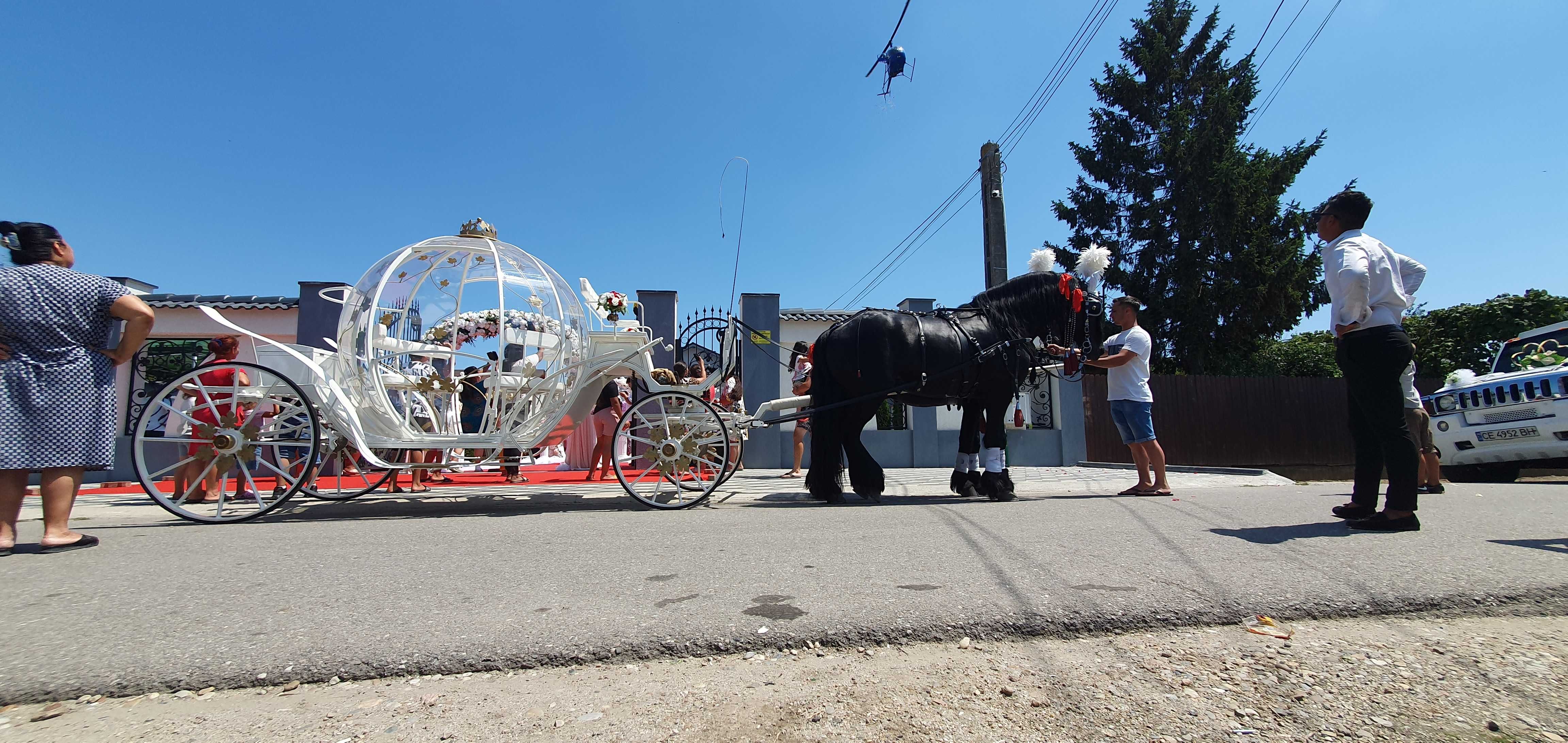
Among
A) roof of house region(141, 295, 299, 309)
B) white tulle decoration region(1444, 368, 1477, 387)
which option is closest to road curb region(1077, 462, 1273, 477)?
white tulle decoration region(1444, 368, 1477, 387)

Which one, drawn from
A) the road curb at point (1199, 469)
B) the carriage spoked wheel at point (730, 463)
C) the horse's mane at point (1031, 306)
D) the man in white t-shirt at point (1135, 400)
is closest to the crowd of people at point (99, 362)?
the man in white t-shirt at point (1135, 400)

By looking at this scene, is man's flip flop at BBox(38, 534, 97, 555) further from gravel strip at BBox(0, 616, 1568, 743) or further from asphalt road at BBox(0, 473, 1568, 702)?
gravel strip at BBox(0, 616, 1568, 743)

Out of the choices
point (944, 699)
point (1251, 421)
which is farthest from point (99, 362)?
point (1251, 421)

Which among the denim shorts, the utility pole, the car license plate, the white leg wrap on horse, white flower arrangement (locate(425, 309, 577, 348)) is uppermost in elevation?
the utility pole

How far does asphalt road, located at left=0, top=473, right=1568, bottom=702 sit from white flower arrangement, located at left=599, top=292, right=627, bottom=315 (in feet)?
6.36

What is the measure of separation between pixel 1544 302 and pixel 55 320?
25.1m

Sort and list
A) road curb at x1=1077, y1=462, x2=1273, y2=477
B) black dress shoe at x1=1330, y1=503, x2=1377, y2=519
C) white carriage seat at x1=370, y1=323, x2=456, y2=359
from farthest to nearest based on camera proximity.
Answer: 1. road curb at x1=1077, y1=462, x2=1273, y2=477
2. white carriage seat at x1=370, y1=323, x2=456, y2=359
3. black dress shoe at x1=1330, y1=503, x2=1377, y2=519

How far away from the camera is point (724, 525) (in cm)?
367

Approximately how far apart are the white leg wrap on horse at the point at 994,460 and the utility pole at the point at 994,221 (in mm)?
5517

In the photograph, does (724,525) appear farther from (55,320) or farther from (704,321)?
(55,320)

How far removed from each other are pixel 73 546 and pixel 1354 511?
6065mm

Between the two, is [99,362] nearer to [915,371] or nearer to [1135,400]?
[915,371]

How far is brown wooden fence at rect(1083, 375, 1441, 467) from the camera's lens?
1246 centimetres

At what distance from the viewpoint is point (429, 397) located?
5285mm
